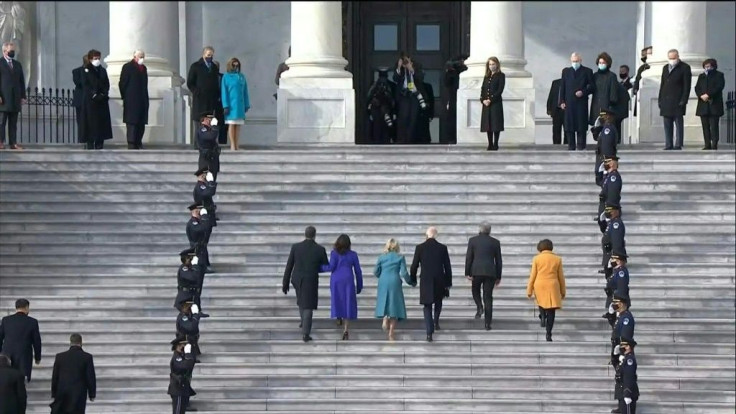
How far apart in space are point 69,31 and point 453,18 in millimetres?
7677

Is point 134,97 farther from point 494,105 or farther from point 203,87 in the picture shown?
point 494,105

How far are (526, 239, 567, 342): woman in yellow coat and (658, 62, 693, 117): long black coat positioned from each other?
7.73m

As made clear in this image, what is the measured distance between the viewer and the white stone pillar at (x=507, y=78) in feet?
123

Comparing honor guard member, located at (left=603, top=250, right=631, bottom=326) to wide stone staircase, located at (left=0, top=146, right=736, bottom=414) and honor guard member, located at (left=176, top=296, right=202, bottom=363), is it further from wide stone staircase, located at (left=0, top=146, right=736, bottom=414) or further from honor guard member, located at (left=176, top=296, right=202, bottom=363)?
honor guard member, located at (left=176, top=296, right=202, bottom=363)

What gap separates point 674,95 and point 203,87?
25.0ft

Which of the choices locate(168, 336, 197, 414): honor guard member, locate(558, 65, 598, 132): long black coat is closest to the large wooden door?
locate(558, 65, 598, 132): long black coat

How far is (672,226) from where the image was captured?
105 feet

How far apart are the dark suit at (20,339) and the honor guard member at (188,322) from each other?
5.64ft

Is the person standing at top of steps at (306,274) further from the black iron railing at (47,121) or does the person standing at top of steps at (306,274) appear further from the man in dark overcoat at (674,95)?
the black iron railing at (47,121)

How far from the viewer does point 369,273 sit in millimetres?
30719

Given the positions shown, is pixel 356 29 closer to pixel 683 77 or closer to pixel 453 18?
pixel 453 18

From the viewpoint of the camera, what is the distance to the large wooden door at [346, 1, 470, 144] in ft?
143

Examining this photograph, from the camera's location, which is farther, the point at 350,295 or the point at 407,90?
the point at 407,90

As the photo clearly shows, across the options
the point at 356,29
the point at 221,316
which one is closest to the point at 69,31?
the point at 356,29
